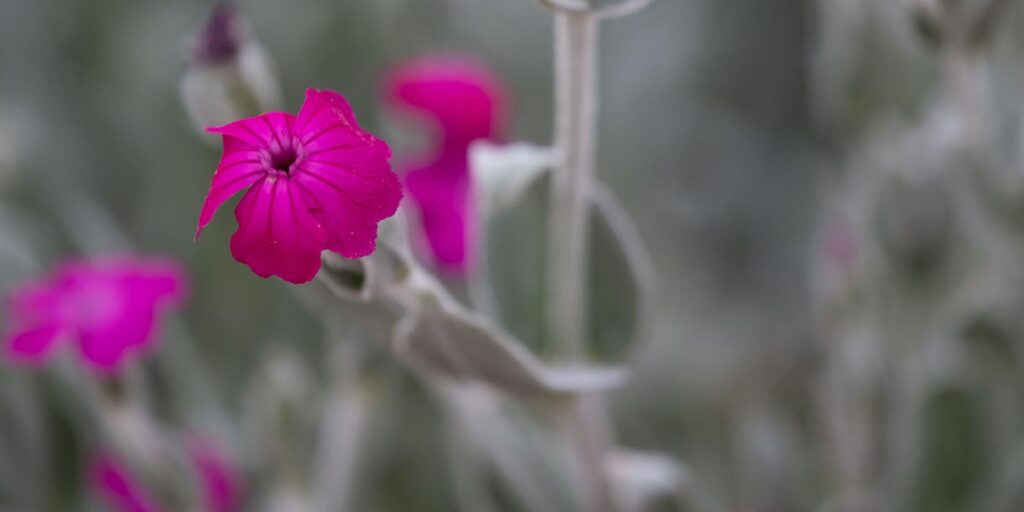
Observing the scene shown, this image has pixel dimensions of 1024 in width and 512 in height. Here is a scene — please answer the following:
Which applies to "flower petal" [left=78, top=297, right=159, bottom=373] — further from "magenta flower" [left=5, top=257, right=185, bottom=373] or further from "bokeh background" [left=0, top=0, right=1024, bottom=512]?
"bokeh background" [left=0, top=0, right=1024, bottom=512]

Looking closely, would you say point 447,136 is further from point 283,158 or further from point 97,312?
point 283,158

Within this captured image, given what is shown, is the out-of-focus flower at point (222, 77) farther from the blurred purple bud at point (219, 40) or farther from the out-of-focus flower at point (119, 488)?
the out-of-focus flower at point (119, 488)

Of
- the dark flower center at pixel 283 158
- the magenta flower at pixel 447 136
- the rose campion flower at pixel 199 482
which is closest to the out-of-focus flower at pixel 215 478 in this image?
the rose campion flower at pixel 199 482

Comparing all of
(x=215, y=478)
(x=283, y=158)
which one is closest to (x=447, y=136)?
(x=215, y=478)

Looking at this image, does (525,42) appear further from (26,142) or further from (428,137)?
(26,142)

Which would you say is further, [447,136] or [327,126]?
[447,136]

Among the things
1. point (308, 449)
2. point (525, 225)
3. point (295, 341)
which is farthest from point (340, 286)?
point (295, 341)
